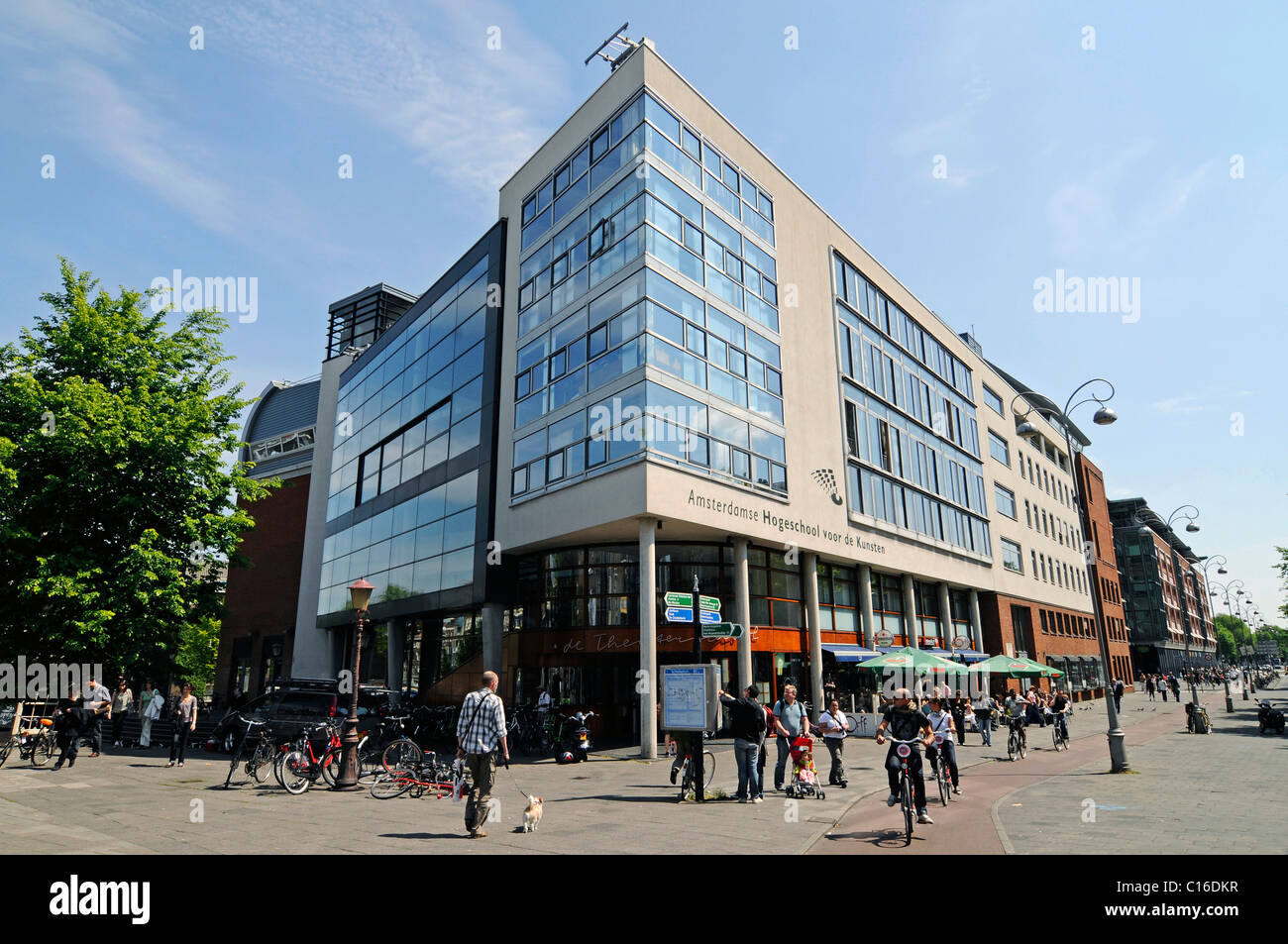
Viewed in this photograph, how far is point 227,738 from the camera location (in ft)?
77.7

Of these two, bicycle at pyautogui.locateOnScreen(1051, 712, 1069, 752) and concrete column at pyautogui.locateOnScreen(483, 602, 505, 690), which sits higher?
concrete column at pyautogui.locateOnScreen(483, 602, 505, 690)

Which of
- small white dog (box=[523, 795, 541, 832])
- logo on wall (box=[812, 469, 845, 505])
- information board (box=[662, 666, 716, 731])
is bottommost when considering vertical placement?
small white dog (box=[523, 795, 541, 832])

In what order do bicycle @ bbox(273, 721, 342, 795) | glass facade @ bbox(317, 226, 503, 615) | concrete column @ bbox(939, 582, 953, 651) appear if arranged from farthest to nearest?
concrete column @ bbox(939, 582, 953, 651) → glass facade @ bbox(317, 226, 503, 615) → bicycle @ bbox(273, 721, 342, 795)

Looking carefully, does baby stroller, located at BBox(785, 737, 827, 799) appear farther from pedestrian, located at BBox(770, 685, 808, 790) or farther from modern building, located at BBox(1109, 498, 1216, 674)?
modern building, located at BBox(1109, 498, 1216, 674)

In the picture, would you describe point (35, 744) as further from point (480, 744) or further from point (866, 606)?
point (866, 606)

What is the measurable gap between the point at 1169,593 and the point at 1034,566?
73084 mm

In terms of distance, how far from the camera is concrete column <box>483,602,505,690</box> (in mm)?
27172

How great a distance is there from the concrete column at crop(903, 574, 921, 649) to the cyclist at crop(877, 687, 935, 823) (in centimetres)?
2700

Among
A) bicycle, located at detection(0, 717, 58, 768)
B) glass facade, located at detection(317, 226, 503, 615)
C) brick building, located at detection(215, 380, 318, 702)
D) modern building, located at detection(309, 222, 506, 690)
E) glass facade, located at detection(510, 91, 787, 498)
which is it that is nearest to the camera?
bicycle, located at detection(0, 717, 58, 768)

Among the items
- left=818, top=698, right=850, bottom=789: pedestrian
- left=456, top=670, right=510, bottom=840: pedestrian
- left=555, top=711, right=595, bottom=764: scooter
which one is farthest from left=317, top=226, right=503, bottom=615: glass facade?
left=456, top=670, right=510, bottom=840: pedestrian

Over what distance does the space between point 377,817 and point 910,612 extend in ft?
99.4

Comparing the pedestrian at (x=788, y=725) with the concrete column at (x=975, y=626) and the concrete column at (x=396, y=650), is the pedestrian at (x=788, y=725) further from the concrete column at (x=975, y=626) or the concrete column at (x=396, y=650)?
the concrete column at (x=975, y=626)
